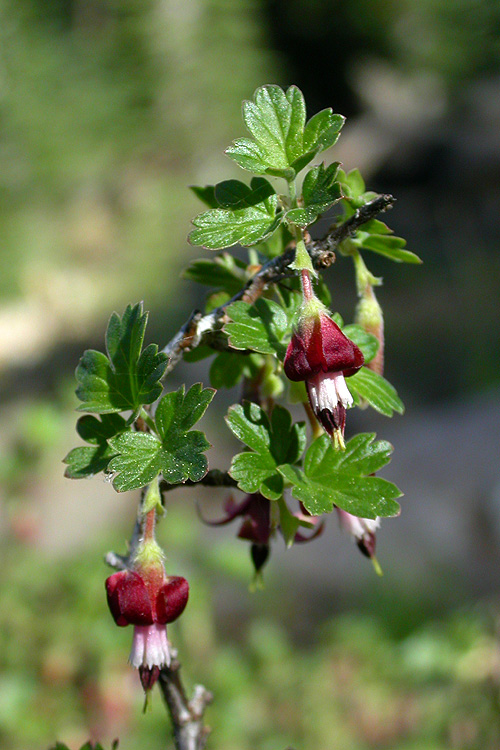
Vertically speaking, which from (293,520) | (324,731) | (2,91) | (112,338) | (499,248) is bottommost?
(324,731)

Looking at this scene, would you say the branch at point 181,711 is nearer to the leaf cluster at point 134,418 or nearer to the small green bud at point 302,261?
the leaf cluster at point 134,418

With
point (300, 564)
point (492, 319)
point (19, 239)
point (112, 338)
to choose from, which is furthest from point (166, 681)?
point (19, 239)

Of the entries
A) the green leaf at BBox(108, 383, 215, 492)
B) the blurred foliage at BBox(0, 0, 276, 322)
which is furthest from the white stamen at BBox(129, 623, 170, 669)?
the blurred foliage at BBox(0, 0, 276, 322)

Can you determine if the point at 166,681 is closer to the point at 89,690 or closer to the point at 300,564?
the point at 89,690

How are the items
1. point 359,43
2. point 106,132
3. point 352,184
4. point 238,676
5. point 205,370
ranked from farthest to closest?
point 359,43 < point 106,132 < point 205,370 < point 238,676 < point 352,184

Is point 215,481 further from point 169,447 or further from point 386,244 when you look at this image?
point 386,244

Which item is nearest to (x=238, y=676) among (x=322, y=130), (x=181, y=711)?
(x=181, y=711)
